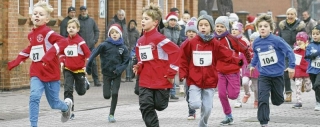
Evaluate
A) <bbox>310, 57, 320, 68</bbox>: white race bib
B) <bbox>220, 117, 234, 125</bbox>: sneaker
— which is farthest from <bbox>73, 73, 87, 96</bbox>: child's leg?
<bbox>310, 57, 320, 68</bbox>: white race bib

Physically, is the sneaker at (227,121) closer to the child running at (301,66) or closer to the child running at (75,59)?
the child running at (75,59)

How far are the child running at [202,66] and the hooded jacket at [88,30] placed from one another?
1232 cm

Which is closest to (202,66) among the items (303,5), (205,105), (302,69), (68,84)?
(205,105)

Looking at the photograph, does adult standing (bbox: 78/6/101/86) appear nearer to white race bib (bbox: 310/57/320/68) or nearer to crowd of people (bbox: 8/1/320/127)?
crowd of people (bbox: 8/1/320/127)

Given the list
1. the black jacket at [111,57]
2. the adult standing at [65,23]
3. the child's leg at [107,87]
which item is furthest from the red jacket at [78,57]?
the adult standing at [65,23]

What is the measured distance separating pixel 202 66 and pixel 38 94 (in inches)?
87.6

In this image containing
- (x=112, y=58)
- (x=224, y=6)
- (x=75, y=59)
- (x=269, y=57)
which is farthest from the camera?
(x=224, y=6)

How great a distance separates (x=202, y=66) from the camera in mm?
13047

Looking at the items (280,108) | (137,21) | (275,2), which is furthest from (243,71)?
(275,2)

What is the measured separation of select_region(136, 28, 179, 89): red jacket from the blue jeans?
5.56 feet

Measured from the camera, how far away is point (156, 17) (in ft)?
40.4

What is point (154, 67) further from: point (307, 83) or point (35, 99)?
point (307, 83)

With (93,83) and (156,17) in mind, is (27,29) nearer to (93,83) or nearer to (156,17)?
(93,83)

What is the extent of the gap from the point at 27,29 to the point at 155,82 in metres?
11.8
